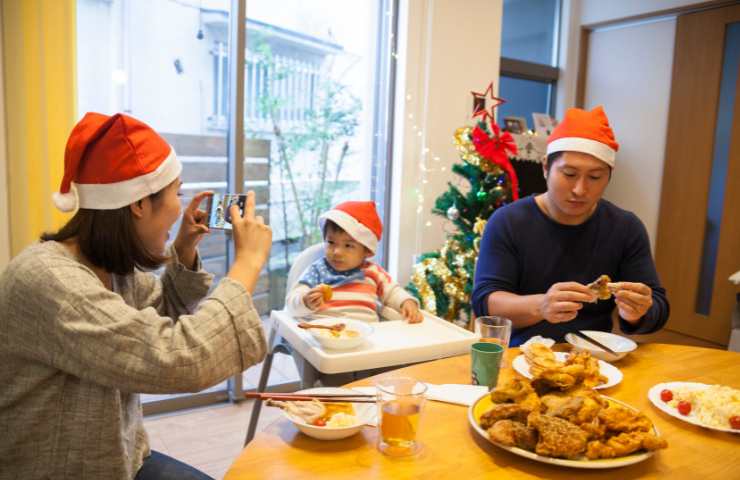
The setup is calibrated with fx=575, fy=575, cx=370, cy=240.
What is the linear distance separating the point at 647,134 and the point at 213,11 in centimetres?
331

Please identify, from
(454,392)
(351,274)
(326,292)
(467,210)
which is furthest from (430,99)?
(454,392)

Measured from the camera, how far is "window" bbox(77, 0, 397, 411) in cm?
271

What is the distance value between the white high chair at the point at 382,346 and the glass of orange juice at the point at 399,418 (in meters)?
0.53

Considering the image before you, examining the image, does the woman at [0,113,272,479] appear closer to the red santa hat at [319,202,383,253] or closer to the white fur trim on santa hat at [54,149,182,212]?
the white fur trim on santa hat at [54,149,182,212]

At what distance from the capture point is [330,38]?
11.0 ft

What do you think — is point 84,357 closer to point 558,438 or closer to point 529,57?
point 558,438

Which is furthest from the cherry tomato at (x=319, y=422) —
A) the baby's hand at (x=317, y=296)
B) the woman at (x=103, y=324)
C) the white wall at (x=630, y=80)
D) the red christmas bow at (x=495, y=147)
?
the white wall at (x=630, y=80)

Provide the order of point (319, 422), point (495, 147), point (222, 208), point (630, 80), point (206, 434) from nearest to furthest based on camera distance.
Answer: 1. point (319, 422)
2. point (222, 208)
3. point (206, 434)
4. point (495, 147)
5. point (630, 80)

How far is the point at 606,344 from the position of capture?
5.09 ft

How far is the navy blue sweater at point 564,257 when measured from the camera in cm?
191


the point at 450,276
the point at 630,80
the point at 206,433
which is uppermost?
the point at 630,80

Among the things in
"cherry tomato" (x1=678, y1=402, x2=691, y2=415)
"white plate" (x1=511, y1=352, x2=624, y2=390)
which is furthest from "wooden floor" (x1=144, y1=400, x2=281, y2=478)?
"cherry tomato" (x1=678, y1=402, x2=691, y2=415)

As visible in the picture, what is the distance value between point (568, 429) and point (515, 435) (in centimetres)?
9

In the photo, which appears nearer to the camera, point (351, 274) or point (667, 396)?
point (667, 396)
